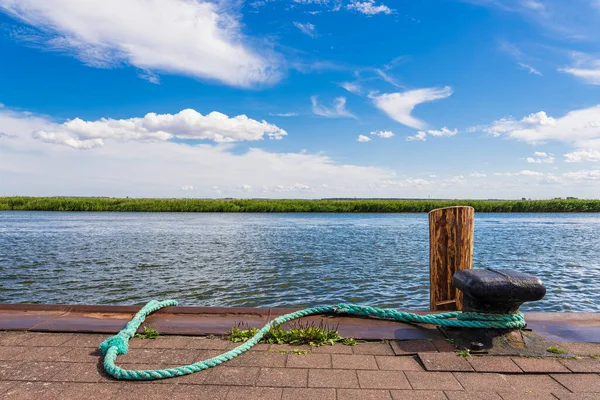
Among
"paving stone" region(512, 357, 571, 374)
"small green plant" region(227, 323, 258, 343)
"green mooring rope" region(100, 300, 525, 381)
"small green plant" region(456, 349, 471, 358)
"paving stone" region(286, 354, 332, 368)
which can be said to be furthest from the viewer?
"small green plant" region(227, 323, 258, 343)

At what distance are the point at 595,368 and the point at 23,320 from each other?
19.6 feet

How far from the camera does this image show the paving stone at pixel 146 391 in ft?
10.4

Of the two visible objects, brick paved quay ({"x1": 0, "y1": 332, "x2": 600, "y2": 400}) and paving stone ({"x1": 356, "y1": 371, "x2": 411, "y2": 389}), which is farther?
paving stone ({"x1": 356, "y1": 371, "x2": 411, "y2": 389})

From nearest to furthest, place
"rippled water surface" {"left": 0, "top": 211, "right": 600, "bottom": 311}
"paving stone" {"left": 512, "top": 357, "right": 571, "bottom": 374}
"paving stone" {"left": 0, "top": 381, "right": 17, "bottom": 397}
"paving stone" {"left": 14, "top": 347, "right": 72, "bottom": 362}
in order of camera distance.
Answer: "paving stone" {"left": 0, "top": 381, "right": 17, "bottom": 397} < "paving stone" {"left": 512, "top": 357, "right": 571, "bottom": 374} < "paving stone" {"left": 14, "top": 347, "right": 72, "bottom": 362} < "rippled water surface" {"left": 0, "top": 211, "right": 600, "bottom": 311}

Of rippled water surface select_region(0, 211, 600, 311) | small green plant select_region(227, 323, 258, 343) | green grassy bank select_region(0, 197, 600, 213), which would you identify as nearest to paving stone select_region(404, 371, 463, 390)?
small green plant select_region(227, 323, 258, 343)

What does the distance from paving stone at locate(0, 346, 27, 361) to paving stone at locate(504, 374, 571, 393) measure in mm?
4302

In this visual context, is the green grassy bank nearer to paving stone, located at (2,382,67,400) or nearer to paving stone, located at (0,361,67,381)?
paving stone, located at (0,361,67,381)

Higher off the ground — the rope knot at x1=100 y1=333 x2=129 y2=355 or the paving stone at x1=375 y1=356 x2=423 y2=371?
the rope knot at x1=100 y1=333 x2=129 y2=355

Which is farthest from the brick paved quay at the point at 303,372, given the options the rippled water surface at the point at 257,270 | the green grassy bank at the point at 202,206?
the green grassy bank at the point at 202,206

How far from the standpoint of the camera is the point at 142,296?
A: 1055 cm

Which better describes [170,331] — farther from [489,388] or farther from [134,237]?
[134,237]

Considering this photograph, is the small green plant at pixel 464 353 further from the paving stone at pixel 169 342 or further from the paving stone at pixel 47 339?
the paving stone at pixel 47 339

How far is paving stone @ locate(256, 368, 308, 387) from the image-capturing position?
338 cm

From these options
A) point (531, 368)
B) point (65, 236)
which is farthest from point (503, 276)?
point (65, 236)
